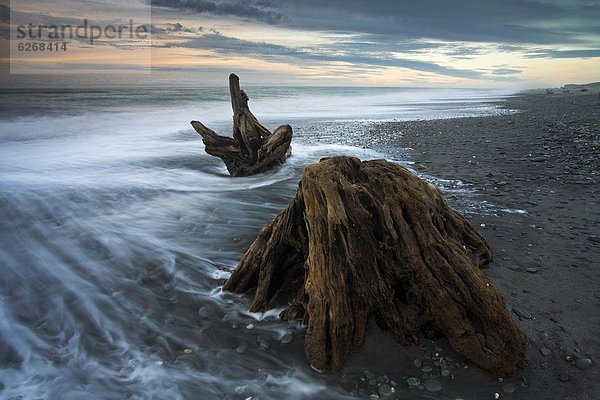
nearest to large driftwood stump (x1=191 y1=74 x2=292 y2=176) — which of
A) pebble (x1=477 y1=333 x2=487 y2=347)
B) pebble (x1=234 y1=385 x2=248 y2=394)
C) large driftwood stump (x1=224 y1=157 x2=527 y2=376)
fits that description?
large driftwood stump (x1=224 y1=157 x2=527 y2=376)

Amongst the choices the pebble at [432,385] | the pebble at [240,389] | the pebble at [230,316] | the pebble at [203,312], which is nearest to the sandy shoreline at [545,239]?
the pebble at [432,385]

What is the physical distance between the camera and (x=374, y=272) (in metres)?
4.39

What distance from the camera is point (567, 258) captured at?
580 cm

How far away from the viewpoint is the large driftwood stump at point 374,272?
3.92 m

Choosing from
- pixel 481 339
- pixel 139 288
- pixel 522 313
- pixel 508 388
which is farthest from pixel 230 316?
pixel 522 313

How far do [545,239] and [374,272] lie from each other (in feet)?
12.1

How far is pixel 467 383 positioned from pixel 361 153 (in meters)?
12.2

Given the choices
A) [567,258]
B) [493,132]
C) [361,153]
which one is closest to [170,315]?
[567,258]

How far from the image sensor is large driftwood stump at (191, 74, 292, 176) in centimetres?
1217

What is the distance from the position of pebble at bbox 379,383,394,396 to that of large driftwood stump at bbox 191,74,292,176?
9214mm

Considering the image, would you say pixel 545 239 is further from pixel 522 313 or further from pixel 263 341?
pixel 263 341

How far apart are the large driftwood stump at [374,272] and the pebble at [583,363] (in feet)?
1.65

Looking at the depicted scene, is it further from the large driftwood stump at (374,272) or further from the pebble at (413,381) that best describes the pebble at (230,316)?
the pebble at (413,381)

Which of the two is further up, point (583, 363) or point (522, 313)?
point (522, 313)
